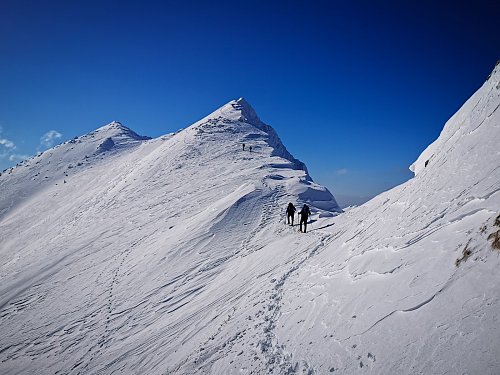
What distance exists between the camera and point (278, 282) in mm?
12703

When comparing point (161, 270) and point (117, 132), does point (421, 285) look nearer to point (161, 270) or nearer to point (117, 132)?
point (161, 270)

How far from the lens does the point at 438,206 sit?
1002 cm

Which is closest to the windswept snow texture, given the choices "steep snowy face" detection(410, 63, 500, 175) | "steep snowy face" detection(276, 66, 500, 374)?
"steep snowy face" detection(276, 66, 500, 374)

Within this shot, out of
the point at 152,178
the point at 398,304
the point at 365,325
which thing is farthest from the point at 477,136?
the point at 152,178

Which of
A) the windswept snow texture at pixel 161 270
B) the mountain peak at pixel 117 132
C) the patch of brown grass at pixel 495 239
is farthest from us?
the mountain peak at pixel 117 132

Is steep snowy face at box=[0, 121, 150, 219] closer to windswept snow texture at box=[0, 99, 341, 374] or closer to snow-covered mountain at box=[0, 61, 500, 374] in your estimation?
windswept snow texture at box=[0, 99, 341, 374]

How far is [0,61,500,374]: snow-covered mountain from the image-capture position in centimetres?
623

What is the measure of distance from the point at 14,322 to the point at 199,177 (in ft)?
77.2

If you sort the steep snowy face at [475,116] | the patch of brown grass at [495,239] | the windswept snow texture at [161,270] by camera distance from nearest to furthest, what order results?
the patch of brown grass at [495,239] → the windswept snow texture at [161,270] → the steep snowy face at [475,116]

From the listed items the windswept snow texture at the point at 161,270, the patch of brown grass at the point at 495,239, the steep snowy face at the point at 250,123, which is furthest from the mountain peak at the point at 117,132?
the patch of brown grass at the point at 495,239

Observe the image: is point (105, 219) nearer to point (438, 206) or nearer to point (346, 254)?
point (346, 254)

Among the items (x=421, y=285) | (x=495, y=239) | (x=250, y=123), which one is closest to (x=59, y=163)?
(x=250, y=123)

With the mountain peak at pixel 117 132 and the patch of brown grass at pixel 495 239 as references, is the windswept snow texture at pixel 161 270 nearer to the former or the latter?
the patch of brown grass at pixel 495 239

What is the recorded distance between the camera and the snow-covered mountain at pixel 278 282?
623cm
